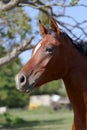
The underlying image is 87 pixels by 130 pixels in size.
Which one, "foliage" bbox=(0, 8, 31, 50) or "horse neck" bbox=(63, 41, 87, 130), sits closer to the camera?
"horse neck" bbox=(63, 41, 87, 130)

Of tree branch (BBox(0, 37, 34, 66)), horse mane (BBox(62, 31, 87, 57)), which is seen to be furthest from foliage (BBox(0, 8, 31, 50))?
horse mane (BBox(62, 31, 87, 57))

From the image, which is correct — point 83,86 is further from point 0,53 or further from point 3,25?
point 0,53

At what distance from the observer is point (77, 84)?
4730mm

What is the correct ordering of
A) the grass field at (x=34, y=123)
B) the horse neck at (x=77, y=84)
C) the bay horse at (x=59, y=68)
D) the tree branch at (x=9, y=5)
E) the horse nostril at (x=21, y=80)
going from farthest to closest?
1. the grass field at (x=34, y=123)
2. the tree branch at (x=9, y=5)
3. the horse neck at (x=77, y=84)
4. the bay horse at (x=59, y=68)
5. the horse nostril at (x=21, y=80)

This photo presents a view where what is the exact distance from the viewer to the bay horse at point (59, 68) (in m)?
4.48

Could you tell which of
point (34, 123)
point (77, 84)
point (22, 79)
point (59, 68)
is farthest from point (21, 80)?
point (34, 123)

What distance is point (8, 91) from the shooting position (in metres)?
50.7

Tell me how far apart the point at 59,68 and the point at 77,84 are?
306mm

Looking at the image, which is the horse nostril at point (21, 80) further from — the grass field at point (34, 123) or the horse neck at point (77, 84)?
the grass field at point (34, 123)

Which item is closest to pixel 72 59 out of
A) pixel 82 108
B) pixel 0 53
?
pixel 82 108

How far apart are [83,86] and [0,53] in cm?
1249

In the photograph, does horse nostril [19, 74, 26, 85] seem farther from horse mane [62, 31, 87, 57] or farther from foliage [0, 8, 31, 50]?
foliage [0, 8, 31, 50]

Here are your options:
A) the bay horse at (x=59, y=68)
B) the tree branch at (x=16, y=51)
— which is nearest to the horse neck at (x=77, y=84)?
the bay horse at (x=59, y=68)

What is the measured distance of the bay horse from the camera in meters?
4.48
